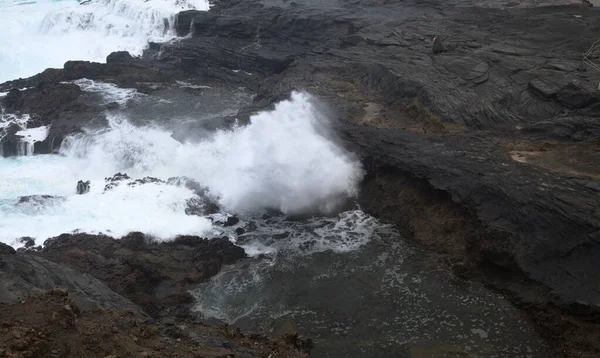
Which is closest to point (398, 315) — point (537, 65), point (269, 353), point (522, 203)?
point (269, 353)

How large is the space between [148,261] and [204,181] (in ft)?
13.4

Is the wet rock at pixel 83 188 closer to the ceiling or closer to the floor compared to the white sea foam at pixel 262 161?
closer to the floor

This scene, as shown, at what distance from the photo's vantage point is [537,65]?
17.8 metres

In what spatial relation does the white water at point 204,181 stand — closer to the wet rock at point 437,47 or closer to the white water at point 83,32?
the wet rock at point 437,47

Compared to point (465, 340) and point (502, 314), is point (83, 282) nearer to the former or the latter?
point (465, 340)

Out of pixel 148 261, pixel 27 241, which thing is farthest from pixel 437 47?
pixel 27 241

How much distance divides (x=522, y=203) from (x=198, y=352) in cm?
767

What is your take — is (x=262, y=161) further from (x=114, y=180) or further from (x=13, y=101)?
(x=13, y=101)

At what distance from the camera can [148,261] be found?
43.2 feet

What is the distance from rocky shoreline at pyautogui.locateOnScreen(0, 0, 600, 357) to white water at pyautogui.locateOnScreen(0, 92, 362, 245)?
2.74ft

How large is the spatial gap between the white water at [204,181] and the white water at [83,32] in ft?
45.9

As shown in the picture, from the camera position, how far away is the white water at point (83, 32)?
31.5m

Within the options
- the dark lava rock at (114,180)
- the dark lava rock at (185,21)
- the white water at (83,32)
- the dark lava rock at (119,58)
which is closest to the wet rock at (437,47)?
the dark lava rock at (114,180)

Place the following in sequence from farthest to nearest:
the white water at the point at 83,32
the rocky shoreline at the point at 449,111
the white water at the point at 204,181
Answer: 1. the white water at the point at 83,32
2. the white water at the point at 204,181
3. the rocky shoreline at the point at 449,111
